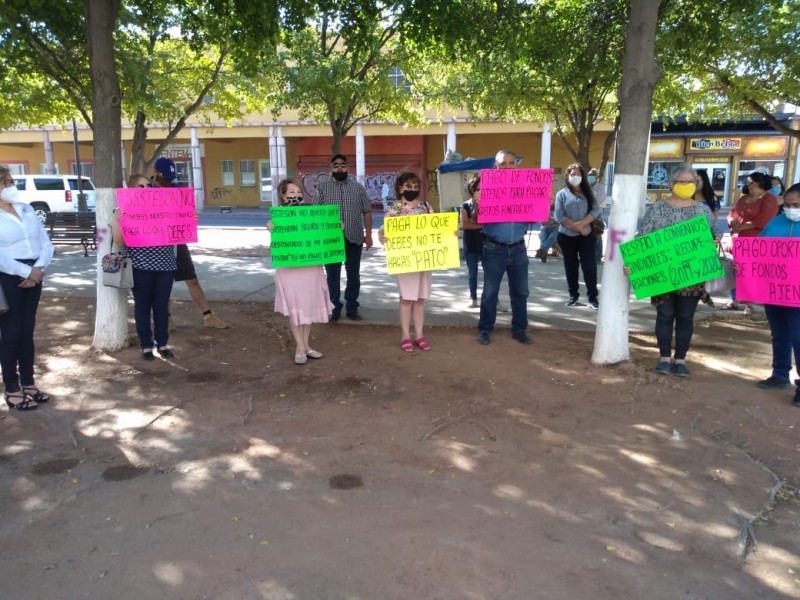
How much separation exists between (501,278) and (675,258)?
5.54 feet

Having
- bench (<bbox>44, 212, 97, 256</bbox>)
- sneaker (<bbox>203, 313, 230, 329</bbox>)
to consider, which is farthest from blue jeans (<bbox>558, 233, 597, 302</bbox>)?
bench (<bbox>44, 212, 97, 256</bbox>)

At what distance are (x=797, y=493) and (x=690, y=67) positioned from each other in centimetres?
929

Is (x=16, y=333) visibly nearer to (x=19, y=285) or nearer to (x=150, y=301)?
(x=19, y=285)

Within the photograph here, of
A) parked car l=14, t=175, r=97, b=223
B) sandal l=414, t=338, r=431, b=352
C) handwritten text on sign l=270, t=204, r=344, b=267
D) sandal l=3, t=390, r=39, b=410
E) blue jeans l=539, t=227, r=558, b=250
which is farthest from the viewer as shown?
parked car l=14, t=175, r=97, b=223

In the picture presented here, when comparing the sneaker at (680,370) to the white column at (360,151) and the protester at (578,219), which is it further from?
the white column at (360,151)

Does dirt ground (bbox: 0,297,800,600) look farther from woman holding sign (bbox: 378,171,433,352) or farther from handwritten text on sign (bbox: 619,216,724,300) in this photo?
handwritten text on sign (bbox: 619,216,724,300)

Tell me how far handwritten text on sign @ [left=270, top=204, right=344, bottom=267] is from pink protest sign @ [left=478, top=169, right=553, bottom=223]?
58.8 inches

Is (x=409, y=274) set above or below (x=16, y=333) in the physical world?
above

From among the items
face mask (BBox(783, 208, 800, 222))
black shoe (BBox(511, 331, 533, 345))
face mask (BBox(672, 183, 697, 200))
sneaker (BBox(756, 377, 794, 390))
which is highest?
face mask (BBox(672, 183, 697, 200))

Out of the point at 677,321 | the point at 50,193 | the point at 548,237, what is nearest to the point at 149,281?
the point at 677,321

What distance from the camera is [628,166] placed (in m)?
5.50

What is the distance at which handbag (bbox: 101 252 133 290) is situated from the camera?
5.82 m

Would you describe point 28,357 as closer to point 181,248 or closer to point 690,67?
point 181,248

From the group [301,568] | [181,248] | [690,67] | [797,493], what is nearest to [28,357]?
[181,248]
